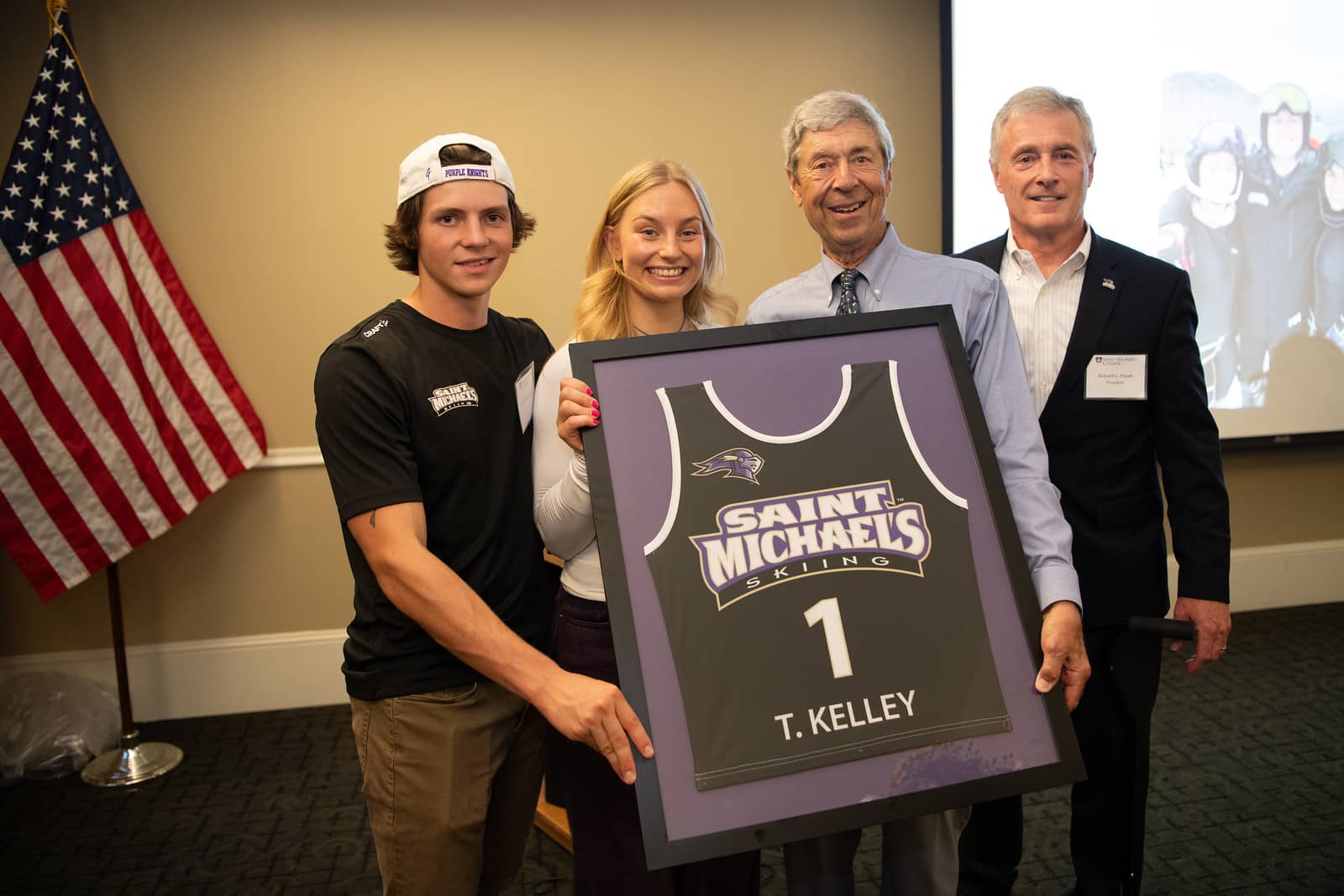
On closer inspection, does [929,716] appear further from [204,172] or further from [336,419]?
[204,172]

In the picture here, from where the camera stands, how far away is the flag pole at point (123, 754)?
3.22 meters

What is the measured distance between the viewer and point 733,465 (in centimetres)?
136

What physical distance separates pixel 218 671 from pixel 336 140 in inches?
87.8

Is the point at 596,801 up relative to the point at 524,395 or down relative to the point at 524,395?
down

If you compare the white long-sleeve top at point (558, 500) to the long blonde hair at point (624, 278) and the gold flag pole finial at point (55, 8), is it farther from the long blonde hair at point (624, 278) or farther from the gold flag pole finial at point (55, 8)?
the gold flag pole finial at point (55, 8)

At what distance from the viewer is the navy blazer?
76.9 inches

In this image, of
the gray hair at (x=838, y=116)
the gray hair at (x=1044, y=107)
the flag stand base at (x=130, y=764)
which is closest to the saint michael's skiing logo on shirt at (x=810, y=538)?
the gray hair at (x=838, y=116)

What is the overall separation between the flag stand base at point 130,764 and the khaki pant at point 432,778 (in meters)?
2.11

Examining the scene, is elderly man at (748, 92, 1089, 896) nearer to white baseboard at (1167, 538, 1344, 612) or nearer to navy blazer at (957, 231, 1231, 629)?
navy blazer at (957, 231, 1231, 629)

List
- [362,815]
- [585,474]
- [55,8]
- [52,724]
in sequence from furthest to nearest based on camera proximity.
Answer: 1. [52,724]
2. [55,8]
3. [362,815]
4. [585,474]

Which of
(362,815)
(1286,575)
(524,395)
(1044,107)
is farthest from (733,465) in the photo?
(1286,575)

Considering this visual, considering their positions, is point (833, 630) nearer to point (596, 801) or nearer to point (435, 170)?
point (596, 801)

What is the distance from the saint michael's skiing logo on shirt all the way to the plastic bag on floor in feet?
10.4

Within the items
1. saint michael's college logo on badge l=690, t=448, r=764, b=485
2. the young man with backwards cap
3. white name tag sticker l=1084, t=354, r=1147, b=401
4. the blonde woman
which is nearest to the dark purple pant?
the blonde woman
